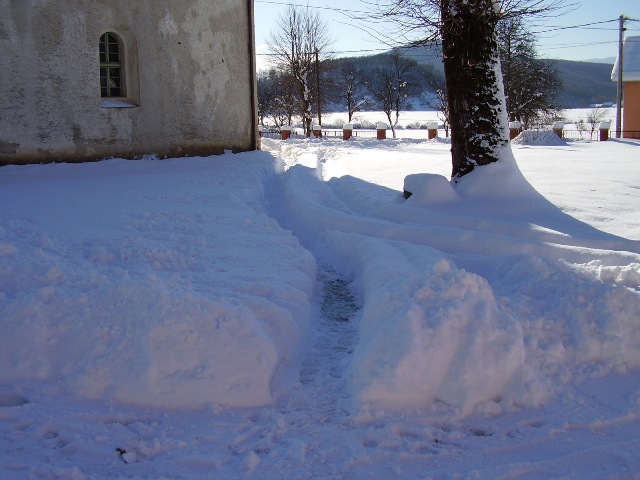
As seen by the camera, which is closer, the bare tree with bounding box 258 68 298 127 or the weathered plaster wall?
the weathered plaster wall

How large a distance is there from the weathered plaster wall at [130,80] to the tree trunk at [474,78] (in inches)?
275

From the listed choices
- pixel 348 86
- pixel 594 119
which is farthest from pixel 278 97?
pixel 594 119

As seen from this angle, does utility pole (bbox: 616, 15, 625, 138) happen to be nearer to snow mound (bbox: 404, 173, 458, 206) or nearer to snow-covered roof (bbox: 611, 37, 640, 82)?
snow-covered roof (bbox: 611, 37, 640, 82)

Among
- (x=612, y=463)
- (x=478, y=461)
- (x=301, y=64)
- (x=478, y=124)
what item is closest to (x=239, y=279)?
(x=478, y=461)

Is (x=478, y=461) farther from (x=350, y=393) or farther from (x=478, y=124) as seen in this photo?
(x=478, y=124)

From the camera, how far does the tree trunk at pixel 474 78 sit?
29.7ft

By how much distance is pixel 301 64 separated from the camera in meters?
45.2

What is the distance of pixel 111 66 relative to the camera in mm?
13758

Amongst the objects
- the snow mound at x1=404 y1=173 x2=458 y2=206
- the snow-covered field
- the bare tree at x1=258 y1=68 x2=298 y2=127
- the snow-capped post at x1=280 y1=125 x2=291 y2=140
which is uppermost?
the bare tree at x1=258 y1=68 x2=298 y2=127

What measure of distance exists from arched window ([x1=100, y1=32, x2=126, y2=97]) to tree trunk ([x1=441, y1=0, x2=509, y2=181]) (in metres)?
7.55

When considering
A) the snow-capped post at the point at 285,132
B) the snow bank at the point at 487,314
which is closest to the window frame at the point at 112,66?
the snow bank at the point at 487,314

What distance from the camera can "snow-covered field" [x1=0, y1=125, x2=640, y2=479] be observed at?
3607 millimetres

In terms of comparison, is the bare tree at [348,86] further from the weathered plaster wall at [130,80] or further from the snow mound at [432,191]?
the snow mound at [432,191]

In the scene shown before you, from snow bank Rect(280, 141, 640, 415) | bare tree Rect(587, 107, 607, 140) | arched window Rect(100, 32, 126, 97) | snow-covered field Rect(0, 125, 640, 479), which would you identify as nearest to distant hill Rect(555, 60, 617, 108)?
bare tree Rect(587, 107, 607, 140)
